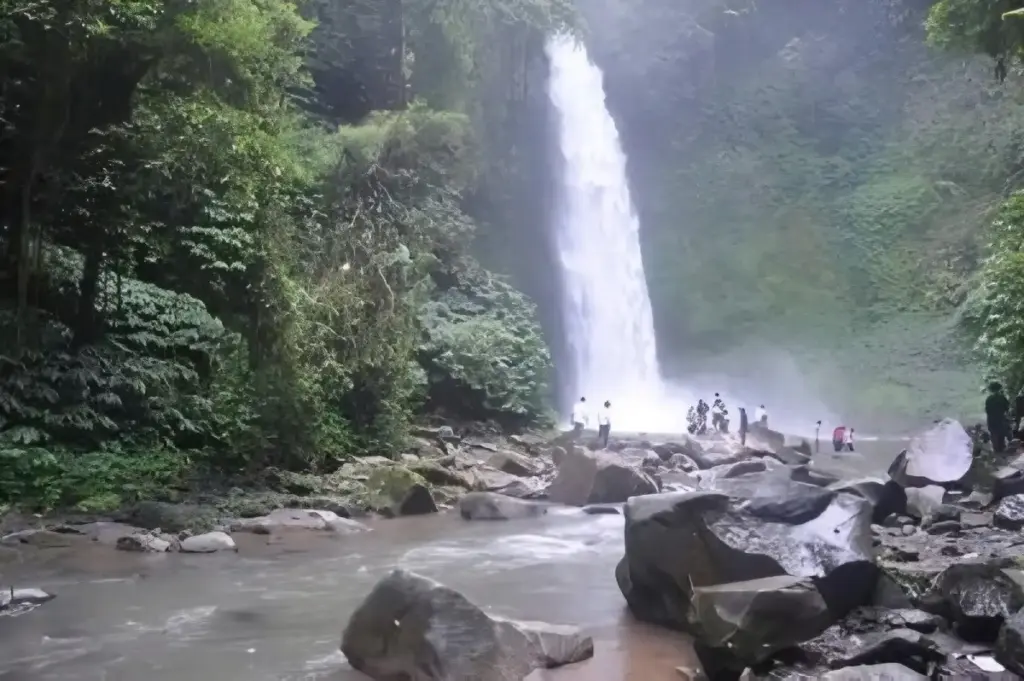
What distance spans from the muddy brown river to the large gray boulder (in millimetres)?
131

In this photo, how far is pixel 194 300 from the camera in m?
12.6

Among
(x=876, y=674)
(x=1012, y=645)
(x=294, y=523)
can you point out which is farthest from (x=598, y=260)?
(x=876, y=674)

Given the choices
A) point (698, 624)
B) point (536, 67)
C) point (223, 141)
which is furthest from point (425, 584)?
point (536, 67)

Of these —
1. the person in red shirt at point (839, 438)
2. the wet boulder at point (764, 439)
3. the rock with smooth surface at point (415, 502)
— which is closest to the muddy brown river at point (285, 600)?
the rock with smooth surface at point (415, 502)

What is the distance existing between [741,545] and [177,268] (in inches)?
359

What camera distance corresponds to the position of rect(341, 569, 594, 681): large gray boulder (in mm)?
5117

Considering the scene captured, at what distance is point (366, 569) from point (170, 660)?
9.62 ft

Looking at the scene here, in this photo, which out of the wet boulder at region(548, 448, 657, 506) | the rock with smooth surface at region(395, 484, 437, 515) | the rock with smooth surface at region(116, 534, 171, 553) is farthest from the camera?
the wet boulder at region(548, 448, 657, 506)

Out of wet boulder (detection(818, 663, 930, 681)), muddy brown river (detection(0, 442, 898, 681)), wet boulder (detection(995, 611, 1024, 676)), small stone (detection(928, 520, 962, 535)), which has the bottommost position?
muddy brown river (detection(0, 442, 898, 681))

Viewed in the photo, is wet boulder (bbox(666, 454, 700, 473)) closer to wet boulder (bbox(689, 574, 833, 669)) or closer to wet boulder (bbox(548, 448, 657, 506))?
wet boulder (bbox(548, 448, 657, 506))

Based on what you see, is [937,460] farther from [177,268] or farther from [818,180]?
[818,180]

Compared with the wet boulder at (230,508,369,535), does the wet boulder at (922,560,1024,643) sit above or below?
above

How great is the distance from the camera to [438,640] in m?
5.14

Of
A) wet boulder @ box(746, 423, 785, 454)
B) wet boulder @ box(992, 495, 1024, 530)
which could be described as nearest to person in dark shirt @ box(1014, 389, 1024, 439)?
wet boulder @ box(746, 423, 785, 454)
